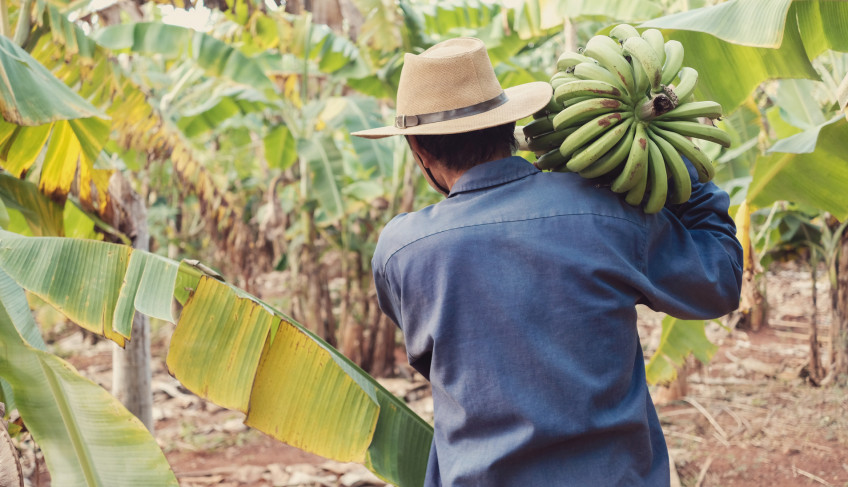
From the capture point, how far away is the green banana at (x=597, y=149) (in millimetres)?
1545

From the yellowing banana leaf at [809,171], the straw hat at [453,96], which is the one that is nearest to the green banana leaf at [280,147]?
the yellowing banana leaf at [809,171]

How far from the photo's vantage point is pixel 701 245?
5.45ft

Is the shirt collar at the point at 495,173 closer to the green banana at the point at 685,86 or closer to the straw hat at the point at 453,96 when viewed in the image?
the straw hat at the point at 453,96

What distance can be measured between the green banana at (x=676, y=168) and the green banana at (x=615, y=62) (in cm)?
13

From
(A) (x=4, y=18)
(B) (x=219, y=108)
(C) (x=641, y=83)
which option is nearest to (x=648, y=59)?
(C) (x=641, y=83)

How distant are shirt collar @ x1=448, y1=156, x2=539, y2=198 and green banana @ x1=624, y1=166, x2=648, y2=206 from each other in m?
0.24

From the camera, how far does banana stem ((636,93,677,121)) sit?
156 cm

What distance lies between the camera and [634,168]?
1526mm

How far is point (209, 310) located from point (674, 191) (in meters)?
1.51

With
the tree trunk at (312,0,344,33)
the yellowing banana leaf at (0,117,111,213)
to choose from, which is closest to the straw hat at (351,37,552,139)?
the yellowing banana leaf at (0,117,111,213)

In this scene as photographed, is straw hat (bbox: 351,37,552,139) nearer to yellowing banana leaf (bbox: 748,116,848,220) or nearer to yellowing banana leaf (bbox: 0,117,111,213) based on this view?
yellowing banana leaf (bbox: 748,116,848,220)

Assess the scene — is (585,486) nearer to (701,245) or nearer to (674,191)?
(701,245)

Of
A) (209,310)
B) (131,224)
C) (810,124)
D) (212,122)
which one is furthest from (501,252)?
(212,122)

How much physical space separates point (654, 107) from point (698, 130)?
0.16 metres
